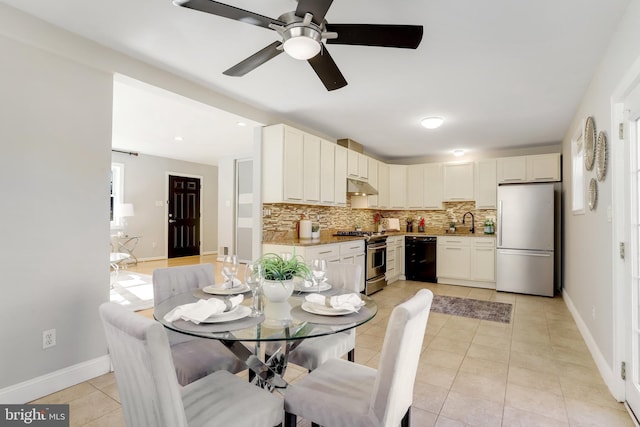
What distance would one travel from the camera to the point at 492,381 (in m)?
2.42

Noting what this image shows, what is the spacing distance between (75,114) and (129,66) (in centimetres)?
61

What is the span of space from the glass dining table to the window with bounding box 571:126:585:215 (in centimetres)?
334

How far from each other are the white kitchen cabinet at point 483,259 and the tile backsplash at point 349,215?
0.76 m

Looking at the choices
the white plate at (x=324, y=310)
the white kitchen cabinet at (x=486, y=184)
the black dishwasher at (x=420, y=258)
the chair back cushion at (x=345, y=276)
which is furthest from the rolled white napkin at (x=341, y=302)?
the white kitchen cabinet at (x=486, y=184)

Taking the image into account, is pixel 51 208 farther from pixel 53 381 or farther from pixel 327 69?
pixel 327 69

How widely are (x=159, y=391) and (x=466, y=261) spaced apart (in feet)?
18.5

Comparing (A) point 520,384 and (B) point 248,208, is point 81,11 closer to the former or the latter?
(A) point 520,384

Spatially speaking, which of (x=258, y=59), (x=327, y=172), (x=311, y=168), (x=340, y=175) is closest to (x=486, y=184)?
(x=340, y=175)

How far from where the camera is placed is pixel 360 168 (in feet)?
18.2

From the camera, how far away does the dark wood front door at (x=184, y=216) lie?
811 centimetres

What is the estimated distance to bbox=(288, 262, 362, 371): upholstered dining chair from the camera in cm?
180

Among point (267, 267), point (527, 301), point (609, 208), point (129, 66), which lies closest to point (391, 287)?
point (527, 301)

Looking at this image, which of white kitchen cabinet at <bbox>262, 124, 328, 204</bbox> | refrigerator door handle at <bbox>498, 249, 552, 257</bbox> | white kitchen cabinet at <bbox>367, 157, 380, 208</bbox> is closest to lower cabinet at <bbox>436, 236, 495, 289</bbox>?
refrigerator door handle at <bbox>498, 249, 552, 257</bbox>

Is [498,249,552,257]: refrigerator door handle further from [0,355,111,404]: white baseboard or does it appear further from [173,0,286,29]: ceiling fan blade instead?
[0,355,111,404]: white baseboard
